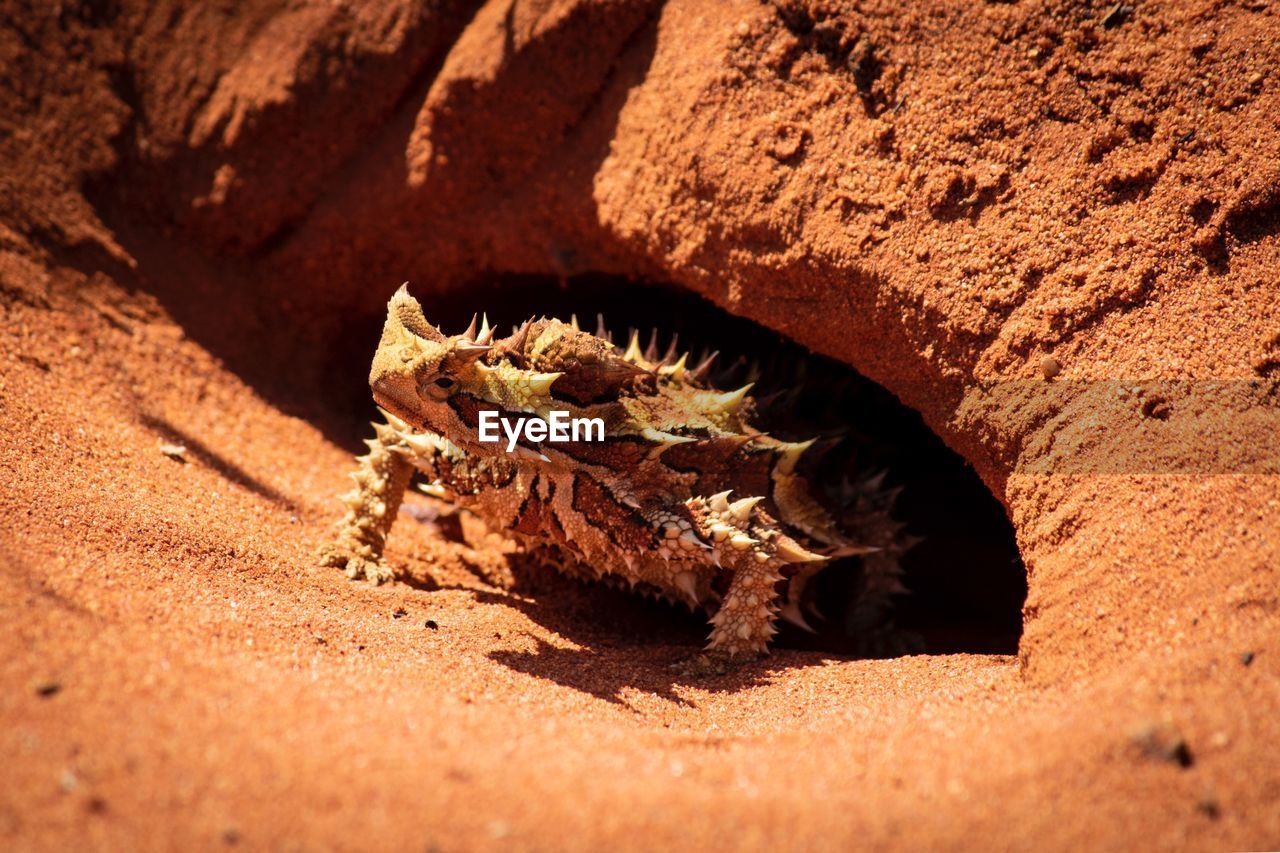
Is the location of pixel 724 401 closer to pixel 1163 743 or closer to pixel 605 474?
pixel 605 474

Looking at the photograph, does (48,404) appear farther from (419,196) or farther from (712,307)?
(712,307)

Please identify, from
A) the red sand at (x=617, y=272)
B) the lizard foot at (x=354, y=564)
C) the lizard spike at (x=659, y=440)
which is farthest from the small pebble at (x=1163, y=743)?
the lizard foot at (x=354, y=564)

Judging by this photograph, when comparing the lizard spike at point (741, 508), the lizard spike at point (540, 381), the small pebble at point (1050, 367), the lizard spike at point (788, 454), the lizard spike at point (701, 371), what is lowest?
the lizard spike at point (741, 508)

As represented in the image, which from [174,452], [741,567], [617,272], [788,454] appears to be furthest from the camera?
[617,272]

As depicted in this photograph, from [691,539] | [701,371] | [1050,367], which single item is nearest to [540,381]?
[691,539]

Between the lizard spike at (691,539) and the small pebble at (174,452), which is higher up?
the lizard spike at (691,539)

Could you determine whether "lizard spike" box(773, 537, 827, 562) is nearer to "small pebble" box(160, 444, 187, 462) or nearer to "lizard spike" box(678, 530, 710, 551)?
"lizard spike" box(678, 530, 710, 551)

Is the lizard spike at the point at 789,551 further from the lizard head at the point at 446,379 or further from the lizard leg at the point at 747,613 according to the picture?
the lizard head at the point at 446,379

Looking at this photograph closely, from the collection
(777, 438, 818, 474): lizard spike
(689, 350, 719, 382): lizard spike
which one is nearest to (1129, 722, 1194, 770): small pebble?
(777, 438, 818, 474): lizard spike
